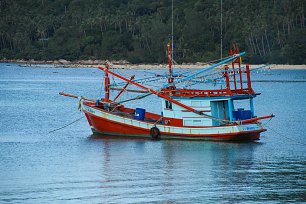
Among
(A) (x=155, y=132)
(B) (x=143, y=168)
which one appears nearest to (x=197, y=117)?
(A) (x=155, y=132)

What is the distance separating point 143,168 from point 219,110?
840 cm

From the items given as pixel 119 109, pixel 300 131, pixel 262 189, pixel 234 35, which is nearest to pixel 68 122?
pixel 119 109

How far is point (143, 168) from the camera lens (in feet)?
117

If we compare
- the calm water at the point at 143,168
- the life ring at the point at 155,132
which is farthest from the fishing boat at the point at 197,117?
the calm water at the point at 143,168

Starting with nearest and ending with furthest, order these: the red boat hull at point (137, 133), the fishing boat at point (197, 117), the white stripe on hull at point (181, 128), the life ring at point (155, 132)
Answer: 1. the white stripe on hull at point (181, 128)
2. the fishing boat at point (197, 117)
3. the red boat hull at point (137, 133)
4. the life ring at point (155, 132)

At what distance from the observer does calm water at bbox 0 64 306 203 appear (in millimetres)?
29797

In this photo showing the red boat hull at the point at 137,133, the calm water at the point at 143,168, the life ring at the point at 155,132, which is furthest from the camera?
the life ring at the point at 155,132

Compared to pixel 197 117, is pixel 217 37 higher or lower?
higher

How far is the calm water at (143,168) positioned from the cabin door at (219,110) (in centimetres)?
125

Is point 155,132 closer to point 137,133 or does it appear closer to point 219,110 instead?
point 137,133

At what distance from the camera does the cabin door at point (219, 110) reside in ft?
140

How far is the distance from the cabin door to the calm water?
4.11ft

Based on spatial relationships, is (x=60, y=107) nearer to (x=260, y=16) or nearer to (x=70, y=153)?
(x=70, y=153)

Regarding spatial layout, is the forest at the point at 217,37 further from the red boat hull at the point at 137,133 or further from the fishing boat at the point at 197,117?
the fishing boat at the point at 197,117
